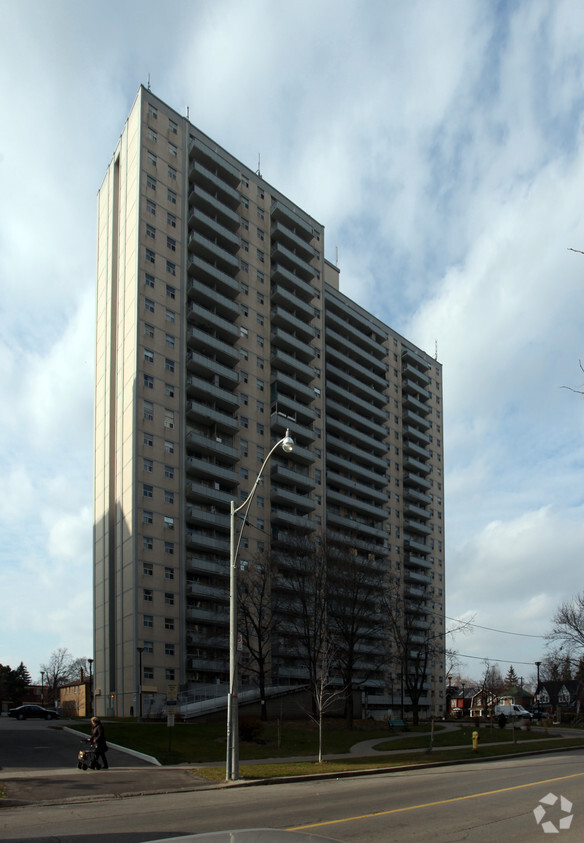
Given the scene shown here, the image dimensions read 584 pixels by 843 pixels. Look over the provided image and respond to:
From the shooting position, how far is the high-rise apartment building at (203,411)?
63.9m

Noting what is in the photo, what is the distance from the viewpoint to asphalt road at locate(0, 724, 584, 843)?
39.4 feet

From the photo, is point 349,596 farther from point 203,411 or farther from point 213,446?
point 203,411

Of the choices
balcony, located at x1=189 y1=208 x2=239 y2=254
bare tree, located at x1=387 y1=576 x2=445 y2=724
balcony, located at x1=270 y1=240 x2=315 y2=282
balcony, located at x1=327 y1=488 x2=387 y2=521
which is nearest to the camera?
bare tree, located at x1=387 y1=576 x2=445 y2=724

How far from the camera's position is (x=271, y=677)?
67562 millimetres

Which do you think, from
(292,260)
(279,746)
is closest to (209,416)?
(292,260)

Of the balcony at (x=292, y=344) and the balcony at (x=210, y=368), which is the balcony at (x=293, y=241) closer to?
the balcony at (x=292, y=344)

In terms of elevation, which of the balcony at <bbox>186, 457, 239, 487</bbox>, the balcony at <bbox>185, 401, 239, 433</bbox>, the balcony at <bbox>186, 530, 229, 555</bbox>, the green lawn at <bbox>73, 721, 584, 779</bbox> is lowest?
the green lawn at <bbox>73, 721, 584, 779</bbox>

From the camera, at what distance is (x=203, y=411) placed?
69562 millimetres

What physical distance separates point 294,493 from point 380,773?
54.8 metres

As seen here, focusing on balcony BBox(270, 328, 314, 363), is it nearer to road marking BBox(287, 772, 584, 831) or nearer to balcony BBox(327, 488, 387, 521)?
balcony BBox(327, 488, 387, 521)

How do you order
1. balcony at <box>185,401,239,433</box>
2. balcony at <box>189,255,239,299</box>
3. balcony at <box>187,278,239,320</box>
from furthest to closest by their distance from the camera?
balcony at <box>189,255,239,299</box>, balcony at <box>187,278,239,320</box>, balcony at <box>185,401,239,433</box>

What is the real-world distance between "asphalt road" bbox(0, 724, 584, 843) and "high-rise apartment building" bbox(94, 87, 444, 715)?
40405mm

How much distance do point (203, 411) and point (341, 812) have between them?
56.7m

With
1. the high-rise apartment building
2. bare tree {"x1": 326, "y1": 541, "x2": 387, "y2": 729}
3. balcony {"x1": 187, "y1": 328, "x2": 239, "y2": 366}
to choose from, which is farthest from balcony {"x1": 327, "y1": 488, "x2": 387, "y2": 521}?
bare tree {"x1": 326, "y1": 541, "x2": 387, "y2": 729}
